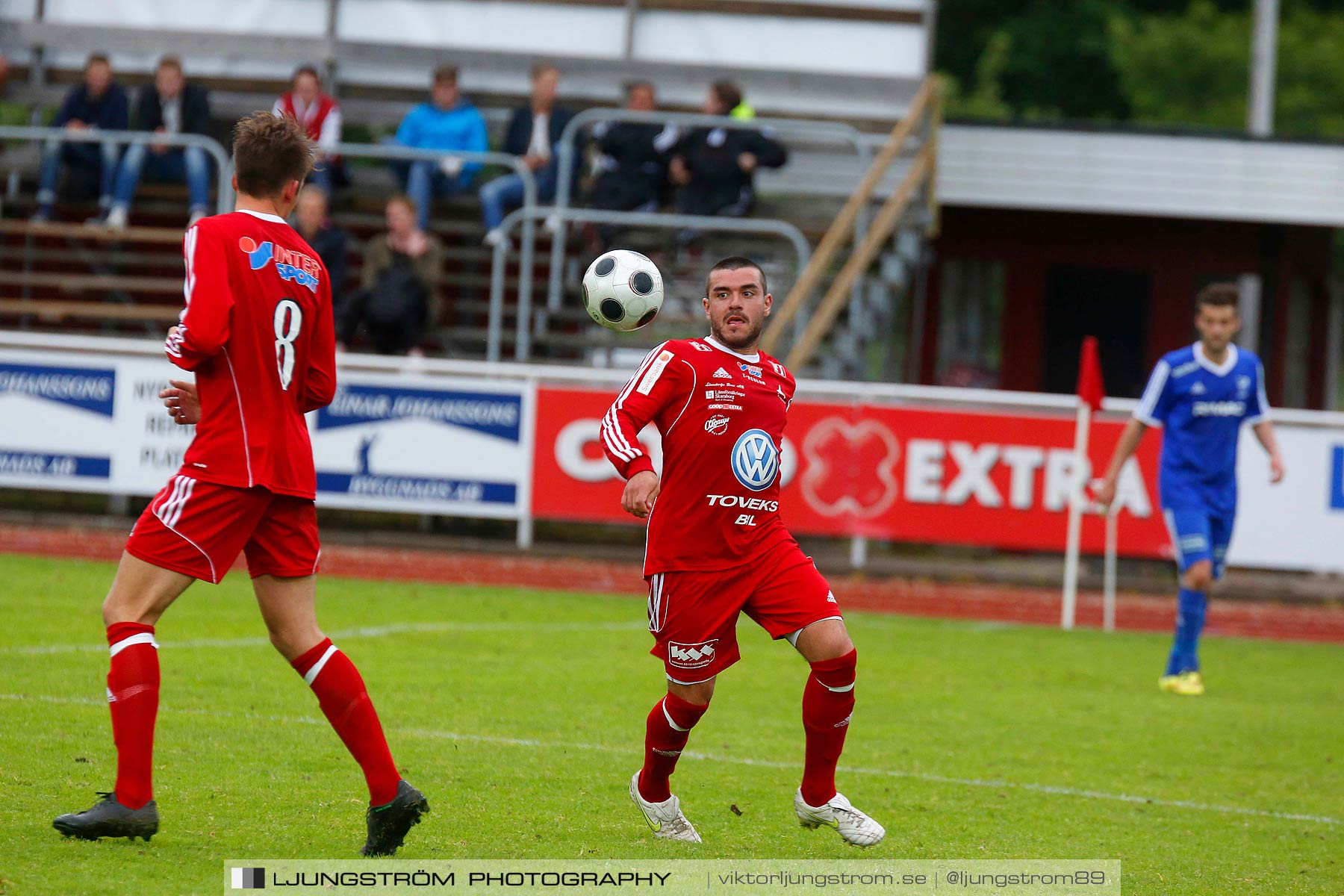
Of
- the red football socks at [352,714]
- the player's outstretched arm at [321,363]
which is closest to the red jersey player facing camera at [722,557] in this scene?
the player's outstretched arm at [321,363]

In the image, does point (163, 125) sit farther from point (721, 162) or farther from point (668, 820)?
point (668, 820)

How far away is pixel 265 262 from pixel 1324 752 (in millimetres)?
6079

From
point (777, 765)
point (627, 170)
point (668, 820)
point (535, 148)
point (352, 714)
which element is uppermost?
point (535, 148)

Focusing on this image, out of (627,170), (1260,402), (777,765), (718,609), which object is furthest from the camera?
(627,170)

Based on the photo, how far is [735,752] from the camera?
7617mm

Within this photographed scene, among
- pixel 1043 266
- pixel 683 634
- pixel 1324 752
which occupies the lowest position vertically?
pixel 1324 752

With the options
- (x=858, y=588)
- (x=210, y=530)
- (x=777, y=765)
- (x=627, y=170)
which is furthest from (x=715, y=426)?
(x=627, y=170)

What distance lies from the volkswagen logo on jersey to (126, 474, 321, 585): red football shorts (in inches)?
60.3

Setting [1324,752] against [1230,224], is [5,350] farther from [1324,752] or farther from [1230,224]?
[1230,224]

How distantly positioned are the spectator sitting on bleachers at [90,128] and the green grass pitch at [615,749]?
24.2 ft

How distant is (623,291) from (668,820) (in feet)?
6.07

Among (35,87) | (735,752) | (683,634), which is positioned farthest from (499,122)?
(683,634)

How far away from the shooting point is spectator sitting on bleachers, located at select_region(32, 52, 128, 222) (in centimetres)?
1803

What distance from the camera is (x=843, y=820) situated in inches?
227
